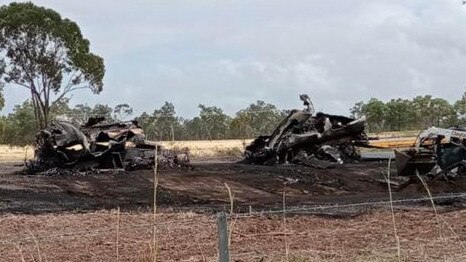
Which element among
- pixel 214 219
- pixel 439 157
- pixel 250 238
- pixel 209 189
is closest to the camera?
pixel 250 238

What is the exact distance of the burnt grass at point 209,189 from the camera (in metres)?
16.7

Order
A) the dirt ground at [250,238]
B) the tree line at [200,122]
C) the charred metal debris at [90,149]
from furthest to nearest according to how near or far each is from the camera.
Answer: the tree line at [200,122], the charred metal debris at [90,149], the dirt ground at [250,238]

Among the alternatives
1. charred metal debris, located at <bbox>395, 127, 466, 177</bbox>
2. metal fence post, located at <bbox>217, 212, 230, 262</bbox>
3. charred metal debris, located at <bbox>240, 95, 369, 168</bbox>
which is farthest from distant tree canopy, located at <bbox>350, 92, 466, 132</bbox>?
metal fence post, located at <bbox>217, 212, 230, 262</bbox>

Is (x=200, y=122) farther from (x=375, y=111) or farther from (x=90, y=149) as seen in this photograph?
(x=90, y=149)

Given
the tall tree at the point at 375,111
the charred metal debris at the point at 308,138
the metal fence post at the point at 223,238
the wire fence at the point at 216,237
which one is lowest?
the wire fence at the point at 216,237

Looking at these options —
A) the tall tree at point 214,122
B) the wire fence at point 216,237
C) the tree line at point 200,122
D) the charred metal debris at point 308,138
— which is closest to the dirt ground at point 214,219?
the wire fence at point 216,237

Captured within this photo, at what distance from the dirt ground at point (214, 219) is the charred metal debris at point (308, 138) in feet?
9.70

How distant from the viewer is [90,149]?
24.4m

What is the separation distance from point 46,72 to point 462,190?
1427 inches

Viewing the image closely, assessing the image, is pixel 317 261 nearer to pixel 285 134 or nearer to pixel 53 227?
pixel 53 227

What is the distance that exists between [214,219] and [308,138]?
15.7 meters

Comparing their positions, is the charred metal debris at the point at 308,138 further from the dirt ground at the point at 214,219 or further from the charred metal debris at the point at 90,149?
the charred metal debris at the point at 90,149

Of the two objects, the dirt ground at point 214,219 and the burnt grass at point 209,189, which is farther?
the burnt grass at point 209,189

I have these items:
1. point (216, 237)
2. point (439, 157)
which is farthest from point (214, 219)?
point (439, 157)
